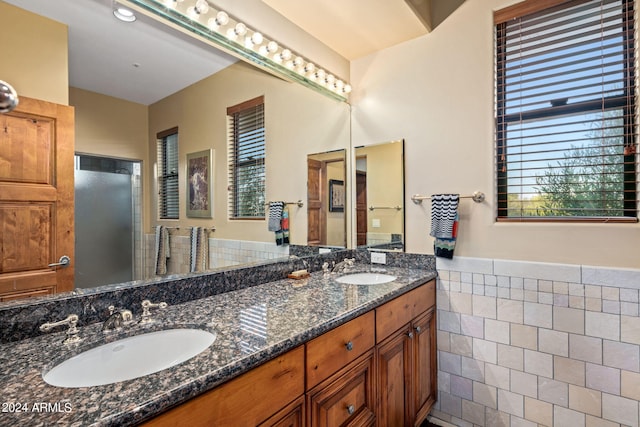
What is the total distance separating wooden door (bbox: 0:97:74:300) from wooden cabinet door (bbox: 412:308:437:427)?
1.61 metres

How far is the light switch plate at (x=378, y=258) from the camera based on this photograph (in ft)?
7.37

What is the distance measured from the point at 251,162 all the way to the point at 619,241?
1885 millimetres

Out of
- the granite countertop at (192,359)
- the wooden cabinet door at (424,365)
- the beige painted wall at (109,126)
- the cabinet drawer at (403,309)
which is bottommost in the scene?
the wooden cabinet door at (424,365)

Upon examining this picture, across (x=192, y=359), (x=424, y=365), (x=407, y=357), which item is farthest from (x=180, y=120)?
(x=424, y=365)

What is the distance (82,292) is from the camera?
106 centimetres

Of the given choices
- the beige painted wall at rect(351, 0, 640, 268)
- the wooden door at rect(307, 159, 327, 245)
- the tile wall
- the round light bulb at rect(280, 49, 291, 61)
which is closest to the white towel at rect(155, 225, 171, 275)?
the tile wall

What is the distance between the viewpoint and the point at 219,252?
154cm

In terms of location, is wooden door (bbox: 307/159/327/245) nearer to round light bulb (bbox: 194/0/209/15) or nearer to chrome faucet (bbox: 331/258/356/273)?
chrome faucet (bbox: 331/258/356/273)

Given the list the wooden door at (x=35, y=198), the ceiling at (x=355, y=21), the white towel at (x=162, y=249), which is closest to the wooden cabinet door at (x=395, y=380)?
the white towel at (x=162, y=249)

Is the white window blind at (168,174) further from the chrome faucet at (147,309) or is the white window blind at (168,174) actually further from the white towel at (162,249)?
the chrome faucet at (147,309)

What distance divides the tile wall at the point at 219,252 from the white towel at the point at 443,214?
0.92 metres

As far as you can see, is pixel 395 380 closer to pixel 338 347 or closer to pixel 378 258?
pixel 338 347

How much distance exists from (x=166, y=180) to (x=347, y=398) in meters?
1.13

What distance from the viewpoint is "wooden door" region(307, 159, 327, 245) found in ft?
7.13
